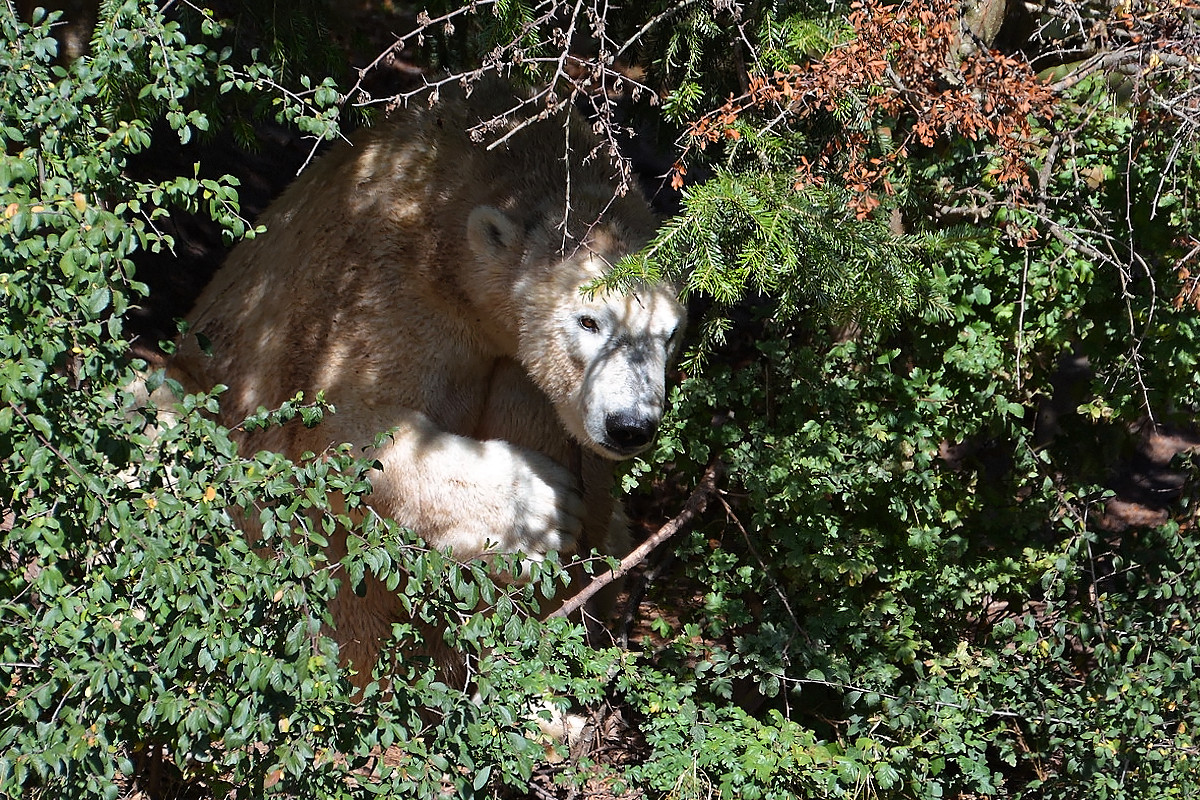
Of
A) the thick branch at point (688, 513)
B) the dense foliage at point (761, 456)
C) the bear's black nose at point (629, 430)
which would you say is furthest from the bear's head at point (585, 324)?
the thick branch at point (688, 513)

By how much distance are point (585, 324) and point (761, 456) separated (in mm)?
764

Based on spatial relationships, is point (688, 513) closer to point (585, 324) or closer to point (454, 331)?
point (585, 324)

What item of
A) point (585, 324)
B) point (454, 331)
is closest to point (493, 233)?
point (454, 331)

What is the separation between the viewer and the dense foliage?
2.11 meters

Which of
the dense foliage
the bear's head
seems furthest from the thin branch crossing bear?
the dense foliage

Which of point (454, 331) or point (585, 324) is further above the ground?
point (585, 324)

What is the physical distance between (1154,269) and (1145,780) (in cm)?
158

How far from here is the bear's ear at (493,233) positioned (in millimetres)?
3873

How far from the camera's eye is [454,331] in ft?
13.2

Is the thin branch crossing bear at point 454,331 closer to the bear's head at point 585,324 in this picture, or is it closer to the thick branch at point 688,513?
the bear's head at point 585,324

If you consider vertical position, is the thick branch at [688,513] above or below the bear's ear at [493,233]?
below

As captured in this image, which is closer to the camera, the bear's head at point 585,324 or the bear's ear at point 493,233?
the bear's head at point 585,324

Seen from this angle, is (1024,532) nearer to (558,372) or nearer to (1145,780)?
(1145,780)

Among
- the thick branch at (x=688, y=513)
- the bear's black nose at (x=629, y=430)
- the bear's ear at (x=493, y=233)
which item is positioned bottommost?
the thick branch at (x=688, y=513)
